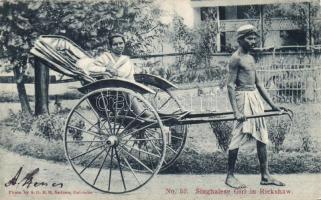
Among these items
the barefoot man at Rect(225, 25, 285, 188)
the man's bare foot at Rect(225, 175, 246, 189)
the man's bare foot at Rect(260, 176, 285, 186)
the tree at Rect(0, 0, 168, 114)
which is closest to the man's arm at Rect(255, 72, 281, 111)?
the barefoot man at Rect(225, 25, 285, 188)

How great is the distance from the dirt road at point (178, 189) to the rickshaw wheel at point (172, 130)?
0.24 meters

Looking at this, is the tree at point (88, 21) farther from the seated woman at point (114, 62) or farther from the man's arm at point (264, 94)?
the man's arm at point (264, 94)

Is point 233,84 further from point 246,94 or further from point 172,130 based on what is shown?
point 172,130

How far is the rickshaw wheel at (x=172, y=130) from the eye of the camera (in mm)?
6484

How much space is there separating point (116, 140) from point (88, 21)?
5.80 ft

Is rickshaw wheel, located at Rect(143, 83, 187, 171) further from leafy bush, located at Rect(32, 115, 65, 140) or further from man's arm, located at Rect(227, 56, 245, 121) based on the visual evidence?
leafy bush, located at Rect(32, 115, 65, 140)

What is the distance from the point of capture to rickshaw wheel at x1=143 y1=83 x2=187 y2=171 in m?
6.48

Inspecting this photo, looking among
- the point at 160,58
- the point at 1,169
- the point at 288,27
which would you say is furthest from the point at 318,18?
the point at 1,169

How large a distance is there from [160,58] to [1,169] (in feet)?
8.27

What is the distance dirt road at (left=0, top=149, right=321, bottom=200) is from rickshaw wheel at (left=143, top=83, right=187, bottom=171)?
24 cm

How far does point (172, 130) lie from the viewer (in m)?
6.56

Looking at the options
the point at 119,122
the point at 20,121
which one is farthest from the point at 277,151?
the point at 20,121

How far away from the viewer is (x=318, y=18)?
660 centimetres
